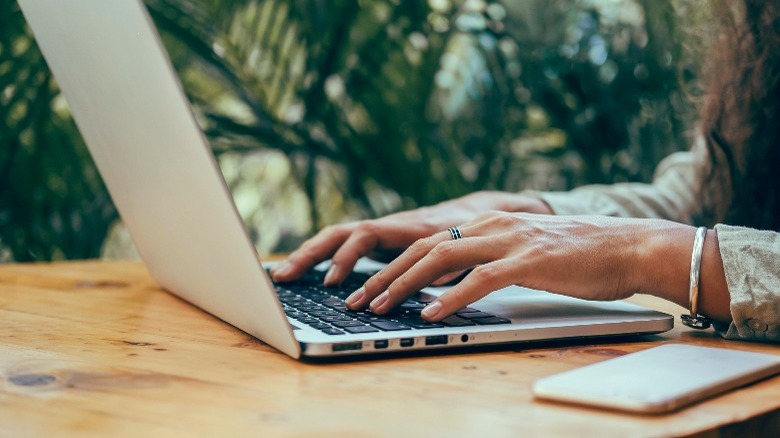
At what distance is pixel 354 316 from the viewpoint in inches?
29.9

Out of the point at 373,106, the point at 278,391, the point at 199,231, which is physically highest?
the point at 373,106

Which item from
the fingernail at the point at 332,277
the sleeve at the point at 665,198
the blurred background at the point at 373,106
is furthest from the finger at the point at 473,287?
the blurred background at the point at 373,106

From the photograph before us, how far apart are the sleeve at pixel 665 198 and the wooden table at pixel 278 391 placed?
0.56 metres

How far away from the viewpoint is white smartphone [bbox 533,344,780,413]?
0.51 meters

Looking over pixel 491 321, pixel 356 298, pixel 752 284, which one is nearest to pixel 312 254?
pixel 356 298

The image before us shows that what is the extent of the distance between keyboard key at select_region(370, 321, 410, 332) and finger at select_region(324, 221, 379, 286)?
297 millimetres

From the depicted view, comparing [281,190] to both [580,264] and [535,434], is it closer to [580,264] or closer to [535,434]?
[580,264]

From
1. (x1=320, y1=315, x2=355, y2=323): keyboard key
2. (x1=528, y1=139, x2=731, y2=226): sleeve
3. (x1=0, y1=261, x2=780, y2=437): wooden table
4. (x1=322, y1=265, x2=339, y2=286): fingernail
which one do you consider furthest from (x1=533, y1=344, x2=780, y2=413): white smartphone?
(x1=528, y1=139, x2=731, y2=226): sleeve

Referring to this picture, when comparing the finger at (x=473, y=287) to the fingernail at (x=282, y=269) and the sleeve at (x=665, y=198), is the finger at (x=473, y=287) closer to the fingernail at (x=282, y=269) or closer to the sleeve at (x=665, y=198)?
the fingernail at (x=282, y=269)

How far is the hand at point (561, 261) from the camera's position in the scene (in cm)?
77

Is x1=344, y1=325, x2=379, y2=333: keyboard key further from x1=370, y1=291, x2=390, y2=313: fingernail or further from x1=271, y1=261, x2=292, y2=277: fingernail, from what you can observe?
x1=271, y1=261, x2=292, y2=277: fingernail

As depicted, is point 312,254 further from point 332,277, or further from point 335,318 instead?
point 335,318

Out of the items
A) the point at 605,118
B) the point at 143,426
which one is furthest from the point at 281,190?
the point at 143,426

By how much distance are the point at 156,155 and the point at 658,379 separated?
1.43 feet
